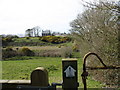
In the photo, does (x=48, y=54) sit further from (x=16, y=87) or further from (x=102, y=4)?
(x=16, y=87)

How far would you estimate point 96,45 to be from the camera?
7.57 m

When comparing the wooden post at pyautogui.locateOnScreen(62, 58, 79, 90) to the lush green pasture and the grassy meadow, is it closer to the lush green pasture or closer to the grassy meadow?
the grassy meadow

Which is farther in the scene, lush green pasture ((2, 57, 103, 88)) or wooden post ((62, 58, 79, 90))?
lush green pasture ((2, 57, 103, 88))

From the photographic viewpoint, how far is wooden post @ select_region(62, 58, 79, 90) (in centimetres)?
244

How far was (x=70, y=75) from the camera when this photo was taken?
2.44 m

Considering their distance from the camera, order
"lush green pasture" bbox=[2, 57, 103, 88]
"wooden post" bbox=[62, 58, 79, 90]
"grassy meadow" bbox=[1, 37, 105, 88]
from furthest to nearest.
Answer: "grassy meadow" bbox=[1, 37, 105, 88] < "lush green pasture" bbox=[2, 57, 103, 88] < "wooden post" bbox=[62, 58, 79, 90]

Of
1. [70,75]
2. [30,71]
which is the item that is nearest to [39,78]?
[70,75]

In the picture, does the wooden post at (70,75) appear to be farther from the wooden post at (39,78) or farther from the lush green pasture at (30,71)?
the lush green pasture at (30,71)

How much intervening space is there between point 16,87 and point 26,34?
39239 millimetres

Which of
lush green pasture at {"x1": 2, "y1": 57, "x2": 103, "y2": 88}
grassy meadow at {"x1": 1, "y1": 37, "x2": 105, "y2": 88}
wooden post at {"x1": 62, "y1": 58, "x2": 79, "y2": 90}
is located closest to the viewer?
wooden post at {"x1": 62, "y1": 58, "x2": 79, "y2": 90}

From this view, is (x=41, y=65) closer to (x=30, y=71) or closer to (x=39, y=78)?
(x=30, y=71)

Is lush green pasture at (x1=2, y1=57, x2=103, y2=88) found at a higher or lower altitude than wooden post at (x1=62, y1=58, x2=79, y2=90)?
lower

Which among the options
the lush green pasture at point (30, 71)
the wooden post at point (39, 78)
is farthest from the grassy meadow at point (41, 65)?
the wooden post at point (39, 78)

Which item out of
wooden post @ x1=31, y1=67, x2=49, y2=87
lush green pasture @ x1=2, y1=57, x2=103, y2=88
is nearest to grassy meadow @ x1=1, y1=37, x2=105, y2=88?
lush green pasture @ x1=2, y1=57, x2=103, y2=88
